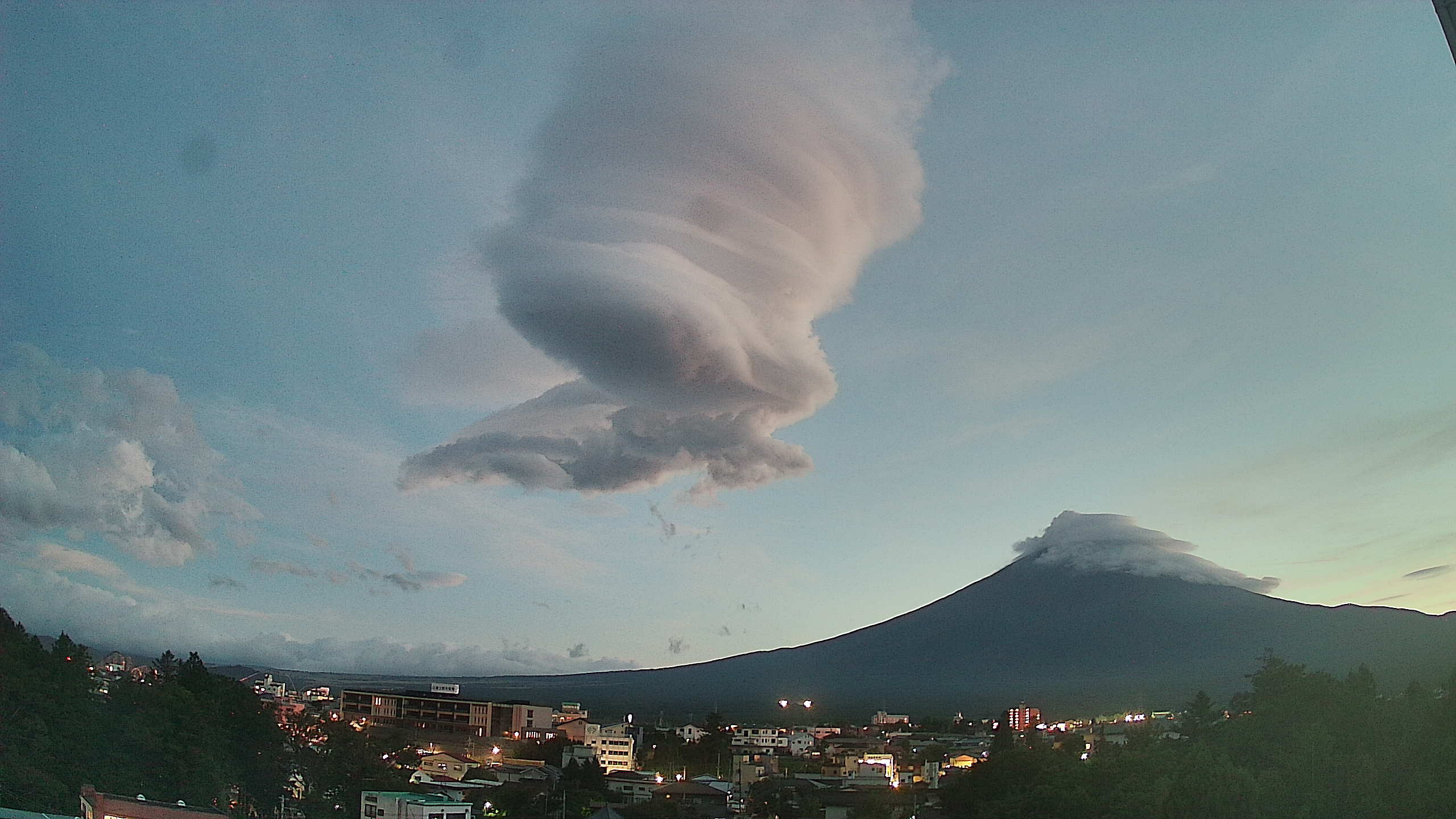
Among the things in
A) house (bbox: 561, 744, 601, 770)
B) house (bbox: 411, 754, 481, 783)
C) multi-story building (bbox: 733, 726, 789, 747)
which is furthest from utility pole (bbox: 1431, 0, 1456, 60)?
multi-story building (bbox: 733, 726, 789, 747)

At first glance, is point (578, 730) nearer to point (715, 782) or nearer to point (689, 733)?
point (689, 733)

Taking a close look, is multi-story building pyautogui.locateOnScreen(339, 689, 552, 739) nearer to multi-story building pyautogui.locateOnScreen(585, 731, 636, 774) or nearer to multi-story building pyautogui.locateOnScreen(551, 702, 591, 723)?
multi-story building pyautogui.locateOnScreen(551, 702, 591, 723)

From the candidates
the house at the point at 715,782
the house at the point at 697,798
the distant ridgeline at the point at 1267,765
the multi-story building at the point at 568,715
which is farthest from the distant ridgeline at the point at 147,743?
the multi-story building at the point at 568,715

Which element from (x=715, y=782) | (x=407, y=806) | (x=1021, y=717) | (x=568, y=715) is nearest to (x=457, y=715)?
(x=568, y=715)

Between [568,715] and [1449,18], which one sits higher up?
[1449,18]

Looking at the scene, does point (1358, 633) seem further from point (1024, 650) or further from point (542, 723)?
point (542, 723)

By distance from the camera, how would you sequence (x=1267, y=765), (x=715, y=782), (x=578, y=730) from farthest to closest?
(x=578, y=730), (x=715, y=782), (x=1267, y=765)

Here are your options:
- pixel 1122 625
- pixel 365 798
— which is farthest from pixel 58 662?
pixel 1122 625

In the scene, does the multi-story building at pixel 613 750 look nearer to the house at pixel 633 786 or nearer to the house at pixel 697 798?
the house at pixel 633 786
